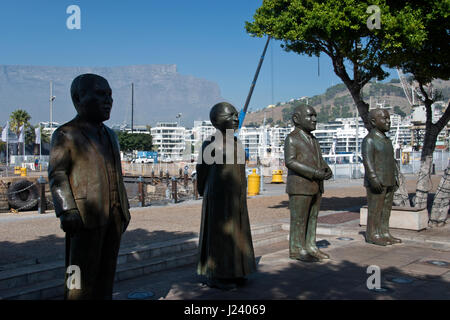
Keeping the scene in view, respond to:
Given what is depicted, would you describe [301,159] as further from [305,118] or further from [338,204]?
[338,204]

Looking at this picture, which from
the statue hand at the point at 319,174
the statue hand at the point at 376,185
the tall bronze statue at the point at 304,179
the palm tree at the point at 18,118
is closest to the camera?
the statue hand at the point at 319,174


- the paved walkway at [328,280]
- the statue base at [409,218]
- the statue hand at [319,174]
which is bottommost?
the paved walkway at [328,280]

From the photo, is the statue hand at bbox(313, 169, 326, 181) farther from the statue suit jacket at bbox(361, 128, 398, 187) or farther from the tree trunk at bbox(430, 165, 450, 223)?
the tree trunk at bbox(430, 165, 450, 223)

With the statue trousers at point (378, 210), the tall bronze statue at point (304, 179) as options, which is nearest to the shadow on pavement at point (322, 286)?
the tall bronze statue at point (304, 179)

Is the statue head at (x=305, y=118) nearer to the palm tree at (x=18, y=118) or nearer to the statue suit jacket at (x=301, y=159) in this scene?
the statue suit jacket at (x=301, y=159)

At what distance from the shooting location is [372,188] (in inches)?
283

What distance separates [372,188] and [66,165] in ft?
18.3

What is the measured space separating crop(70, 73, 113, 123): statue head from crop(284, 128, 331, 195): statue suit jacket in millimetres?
3201

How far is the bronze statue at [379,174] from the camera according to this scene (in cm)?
711

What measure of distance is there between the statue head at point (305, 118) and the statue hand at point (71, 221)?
12.4 feet

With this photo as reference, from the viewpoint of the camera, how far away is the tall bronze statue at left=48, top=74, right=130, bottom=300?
303 centimetres

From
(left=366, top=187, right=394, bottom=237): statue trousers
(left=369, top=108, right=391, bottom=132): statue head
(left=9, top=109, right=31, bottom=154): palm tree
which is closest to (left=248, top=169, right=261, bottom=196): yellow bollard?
(left=366, top=187, right=394, bottom=237): statue trousers

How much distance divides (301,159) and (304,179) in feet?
0.93

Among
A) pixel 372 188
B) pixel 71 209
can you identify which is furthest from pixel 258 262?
pixel 71 209
